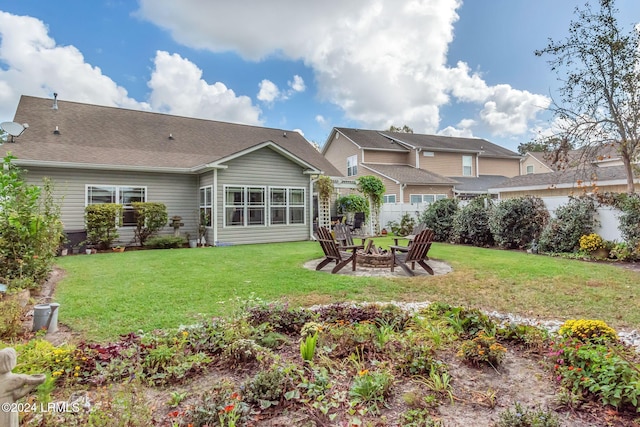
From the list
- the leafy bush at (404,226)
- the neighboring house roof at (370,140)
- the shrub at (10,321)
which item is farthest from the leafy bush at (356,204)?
the shrub at (10,321)

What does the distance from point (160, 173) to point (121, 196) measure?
158cm

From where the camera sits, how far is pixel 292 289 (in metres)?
5.78

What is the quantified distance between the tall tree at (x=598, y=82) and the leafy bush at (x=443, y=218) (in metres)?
4.03

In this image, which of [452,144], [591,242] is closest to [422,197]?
[452,144]

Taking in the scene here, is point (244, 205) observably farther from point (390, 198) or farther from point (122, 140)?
point (390, 198)

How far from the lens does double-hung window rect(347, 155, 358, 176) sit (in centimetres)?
2366

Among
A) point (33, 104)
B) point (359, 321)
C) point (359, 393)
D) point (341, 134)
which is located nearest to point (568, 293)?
point (359, 321)

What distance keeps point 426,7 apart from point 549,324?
10013 mm

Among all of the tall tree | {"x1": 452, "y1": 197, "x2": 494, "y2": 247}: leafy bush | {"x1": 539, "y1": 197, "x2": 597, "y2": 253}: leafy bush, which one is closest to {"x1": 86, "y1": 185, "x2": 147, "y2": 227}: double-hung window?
{"x1": 452, "y1": 197, "x2": 494, "y2": 247}: leafy bush

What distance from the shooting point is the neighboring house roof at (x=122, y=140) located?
38.8 feet

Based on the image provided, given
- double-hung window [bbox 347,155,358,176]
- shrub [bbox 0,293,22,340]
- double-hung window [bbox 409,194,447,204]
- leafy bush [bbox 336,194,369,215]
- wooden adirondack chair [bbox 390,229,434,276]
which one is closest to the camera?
shrub [bbox 0,293,22,340]

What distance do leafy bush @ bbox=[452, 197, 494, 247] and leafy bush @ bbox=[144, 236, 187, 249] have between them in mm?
10444

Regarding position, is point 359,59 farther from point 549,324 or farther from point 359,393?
point 359,393

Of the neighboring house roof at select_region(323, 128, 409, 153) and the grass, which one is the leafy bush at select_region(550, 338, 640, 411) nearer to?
the grass
